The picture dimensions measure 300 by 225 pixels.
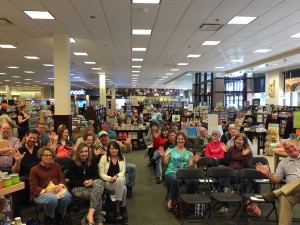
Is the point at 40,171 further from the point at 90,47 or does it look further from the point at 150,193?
the point at 90,47

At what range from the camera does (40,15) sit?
6098 millimetres

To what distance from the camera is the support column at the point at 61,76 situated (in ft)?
25.5

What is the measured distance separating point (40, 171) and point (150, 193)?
7.50 feet

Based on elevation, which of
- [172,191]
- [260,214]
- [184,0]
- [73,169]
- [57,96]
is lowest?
[260,214]

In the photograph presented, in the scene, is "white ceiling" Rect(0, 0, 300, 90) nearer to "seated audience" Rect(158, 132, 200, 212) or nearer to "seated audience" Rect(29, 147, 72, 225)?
"seated audience" Rect(158, 132, 200, 212)

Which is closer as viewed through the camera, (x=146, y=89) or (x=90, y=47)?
(x=90, y=47)

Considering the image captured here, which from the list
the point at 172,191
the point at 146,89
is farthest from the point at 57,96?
the point at 146,89

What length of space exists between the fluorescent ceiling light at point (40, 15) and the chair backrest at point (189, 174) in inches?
170

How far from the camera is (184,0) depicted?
5.15m

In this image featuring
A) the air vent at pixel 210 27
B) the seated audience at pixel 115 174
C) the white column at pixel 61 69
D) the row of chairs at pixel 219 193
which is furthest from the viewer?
the white column at pixel 61 69

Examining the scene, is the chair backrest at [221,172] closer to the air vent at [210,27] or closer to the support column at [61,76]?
the air vent at [210,27]

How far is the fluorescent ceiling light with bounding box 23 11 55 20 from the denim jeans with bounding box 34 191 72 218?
400 centimetres

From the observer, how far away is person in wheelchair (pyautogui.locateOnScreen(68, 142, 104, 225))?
3807 millimetres

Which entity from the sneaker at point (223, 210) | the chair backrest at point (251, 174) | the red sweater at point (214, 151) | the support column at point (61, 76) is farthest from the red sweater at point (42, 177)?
the support column at point (61, 76)
